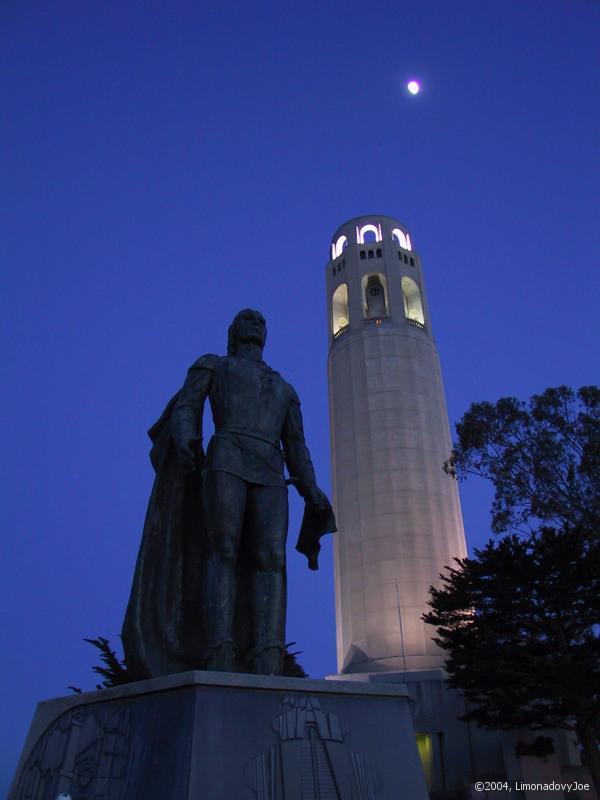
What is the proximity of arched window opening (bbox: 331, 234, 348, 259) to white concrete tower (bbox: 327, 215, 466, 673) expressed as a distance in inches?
88.2

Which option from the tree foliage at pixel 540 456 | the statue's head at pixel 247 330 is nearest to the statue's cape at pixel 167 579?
the statue's head at pixel 247 330

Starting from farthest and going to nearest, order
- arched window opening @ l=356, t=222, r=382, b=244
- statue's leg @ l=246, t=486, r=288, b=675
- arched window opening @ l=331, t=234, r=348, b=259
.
Answer: arched window opening @ l=331, t=234, r=348, b=259, arched window opening @ l=356, t=222, r=382, b=244, statue's leg @ l=246, t=486, r=288, b=675

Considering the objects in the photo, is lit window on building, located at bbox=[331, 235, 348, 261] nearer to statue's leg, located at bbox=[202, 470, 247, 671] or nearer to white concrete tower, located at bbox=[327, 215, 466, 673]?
white concrete tower, located at bbox=[327, 215, 466, 673]

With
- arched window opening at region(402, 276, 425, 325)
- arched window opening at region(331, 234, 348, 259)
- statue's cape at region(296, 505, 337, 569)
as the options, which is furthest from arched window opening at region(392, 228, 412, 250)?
statue's cape at region(296, 505, 337, 569)

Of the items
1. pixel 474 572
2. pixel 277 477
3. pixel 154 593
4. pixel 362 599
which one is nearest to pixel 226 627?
pixel 154 593

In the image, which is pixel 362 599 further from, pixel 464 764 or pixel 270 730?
pixel 270 730

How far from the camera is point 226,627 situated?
4.44 metres

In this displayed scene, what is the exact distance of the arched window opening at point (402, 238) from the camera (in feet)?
143

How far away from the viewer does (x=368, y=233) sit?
44000 millimetres

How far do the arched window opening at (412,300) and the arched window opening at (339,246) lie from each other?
5.21 meters

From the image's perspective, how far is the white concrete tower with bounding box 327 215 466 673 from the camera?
3161 centimetres

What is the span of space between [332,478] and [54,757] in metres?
33.2

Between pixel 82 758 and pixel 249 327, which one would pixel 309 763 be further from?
pixel 249 327

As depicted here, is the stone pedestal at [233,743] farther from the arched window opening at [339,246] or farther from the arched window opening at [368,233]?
the arched window opening at [339,246]
